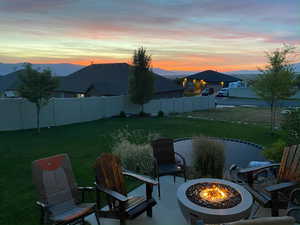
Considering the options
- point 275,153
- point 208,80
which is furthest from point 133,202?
point 208,80

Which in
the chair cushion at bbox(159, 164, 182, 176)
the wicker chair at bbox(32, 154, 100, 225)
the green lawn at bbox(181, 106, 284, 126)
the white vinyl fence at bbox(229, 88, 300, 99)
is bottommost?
the green lawn at bbox(181, 106, 284, 126)

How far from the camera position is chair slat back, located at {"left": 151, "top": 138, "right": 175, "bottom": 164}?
17.1 ft

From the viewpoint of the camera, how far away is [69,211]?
316 cm

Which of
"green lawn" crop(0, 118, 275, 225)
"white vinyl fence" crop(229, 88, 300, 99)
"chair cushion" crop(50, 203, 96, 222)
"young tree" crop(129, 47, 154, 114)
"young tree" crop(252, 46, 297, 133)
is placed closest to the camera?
"chair cushion" crop(50, 203, 96, 222)

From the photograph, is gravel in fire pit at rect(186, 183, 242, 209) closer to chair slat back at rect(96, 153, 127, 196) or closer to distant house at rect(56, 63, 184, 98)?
chair slat back at rect(96, 153, 127, 196)

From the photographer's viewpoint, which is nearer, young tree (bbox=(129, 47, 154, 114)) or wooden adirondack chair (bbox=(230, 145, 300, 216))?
wooden adirondack chair (bbox=(230, 145, 300, 216))

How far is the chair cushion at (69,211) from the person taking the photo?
2924mm

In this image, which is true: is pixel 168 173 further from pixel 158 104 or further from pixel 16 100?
pixel 158 104

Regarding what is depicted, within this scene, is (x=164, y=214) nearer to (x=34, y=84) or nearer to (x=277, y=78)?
(x=34, y=84)

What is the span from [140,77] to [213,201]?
14499 millimetres

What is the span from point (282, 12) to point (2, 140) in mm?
13309

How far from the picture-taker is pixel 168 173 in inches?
183

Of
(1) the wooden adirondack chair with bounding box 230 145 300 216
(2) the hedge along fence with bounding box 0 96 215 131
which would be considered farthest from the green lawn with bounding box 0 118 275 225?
(1) the wooden adirondack chair with bounding box 230 145 300 216

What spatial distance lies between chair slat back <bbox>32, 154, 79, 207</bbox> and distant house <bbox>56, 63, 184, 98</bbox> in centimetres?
1731
